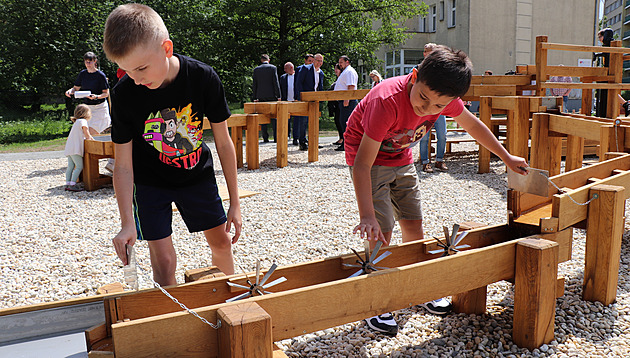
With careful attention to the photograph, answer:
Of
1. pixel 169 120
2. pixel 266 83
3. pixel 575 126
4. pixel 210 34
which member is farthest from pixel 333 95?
pixel 210 34

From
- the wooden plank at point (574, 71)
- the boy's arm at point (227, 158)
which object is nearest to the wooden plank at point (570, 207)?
the boy's arm at point (227, 158)

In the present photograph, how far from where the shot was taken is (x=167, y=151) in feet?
7.55

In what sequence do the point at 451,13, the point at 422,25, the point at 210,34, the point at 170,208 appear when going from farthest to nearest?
the point at 422,25 < the point at 451,13 < the point at 210,34 < the point at 170,208

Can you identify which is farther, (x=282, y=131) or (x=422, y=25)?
(x=422, y=25)

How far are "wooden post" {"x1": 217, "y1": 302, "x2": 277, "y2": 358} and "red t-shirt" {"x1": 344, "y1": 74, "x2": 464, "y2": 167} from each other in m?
1.13

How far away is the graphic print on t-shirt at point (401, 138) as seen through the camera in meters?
2.67

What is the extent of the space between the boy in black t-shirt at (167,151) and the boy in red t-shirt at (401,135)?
1.95ft

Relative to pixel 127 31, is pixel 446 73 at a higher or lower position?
lower

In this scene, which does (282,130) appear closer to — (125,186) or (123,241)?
(125,186)

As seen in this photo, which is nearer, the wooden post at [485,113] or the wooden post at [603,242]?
the wooden post at [603,242]

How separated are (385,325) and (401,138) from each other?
3.13 feet

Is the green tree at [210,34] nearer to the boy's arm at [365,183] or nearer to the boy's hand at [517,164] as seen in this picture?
the boy's hand at [517,164]

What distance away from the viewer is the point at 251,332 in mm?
1475

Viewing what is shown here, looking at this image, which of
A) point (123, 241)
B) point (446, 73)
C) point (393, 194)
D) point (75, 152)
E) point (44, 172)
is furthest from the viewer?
point (44, 172)
